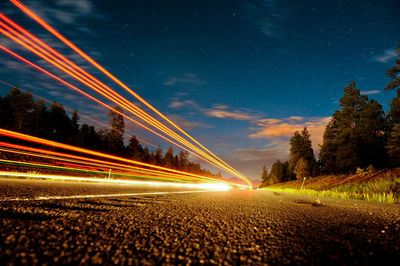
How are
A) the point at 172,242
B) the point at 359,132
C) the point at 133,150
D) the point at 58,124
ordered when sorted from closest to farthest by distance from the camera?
the point at 172,242 < the point at 359,132 < the point at 58,124 < the point at 133,150

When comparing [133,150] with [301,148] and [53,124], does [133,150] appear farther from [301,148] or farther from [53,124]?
[301,148]

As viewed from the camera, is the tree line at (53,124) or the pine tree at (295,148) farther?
the pine tree at (295,148)

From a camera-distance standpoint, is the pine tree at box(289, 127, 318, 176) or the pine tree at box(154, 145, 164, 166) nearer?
the pine tree at box(289, 127, 318, 176)

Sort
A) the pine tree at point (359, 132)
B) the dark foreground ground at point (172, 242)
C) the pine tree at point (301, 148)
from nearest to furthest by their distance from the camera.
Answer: the dark foreground ground at point (172, 242) < the pine tree at point (359, 132) < the pine tree at point (301, 148)

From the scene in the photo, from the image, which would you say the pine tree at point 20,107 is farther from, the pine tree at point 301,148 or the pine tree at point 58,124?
the pine tree at point 301,148

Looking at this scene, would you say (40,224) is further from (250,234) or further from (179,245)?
(250,234)

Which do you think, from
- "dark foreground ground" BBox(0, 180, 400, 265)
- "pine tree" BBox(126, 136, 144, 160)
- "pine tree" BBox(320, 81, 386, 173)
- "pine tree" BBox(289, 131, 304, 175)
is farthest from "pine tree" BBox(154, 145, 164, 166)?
"dark foreground ground" BBox(0, 180, 400, 265)

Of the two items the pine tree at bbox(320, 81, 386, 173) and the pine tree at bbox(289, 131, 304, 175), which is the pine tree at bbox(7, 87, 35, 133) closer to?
the pine tree at bbox(320, 81, 386, 173)

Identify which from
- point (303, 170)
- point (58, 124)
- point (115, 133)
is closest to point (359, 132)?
point (303, 170)

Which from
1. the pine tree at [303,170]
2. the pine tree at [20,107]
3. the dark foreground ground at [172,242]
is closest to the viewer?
the dark foreground ground at [172,242]

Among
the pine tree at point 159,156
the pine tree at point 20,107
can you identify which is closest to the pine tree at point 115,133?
the pine tree at point 20,107

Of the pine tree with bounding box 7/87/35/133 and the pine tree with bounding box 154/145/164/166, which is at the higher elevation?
the pine tree with bounding box 7/87/35/133

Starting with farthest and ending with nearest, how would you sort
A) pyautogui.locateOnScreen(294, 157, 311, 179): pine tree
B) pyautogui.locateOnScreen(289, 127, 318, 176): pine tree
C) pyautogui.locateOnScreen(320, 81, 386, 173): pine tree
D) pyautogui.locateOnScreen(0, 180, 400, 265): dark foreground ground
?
pyautogui.locateOnScreen(289, 127, 318, 176): pine tree < pyautogui.locateOnScreen(294, 157, 311, 179): pine tree < pyautogui.locateOnScreen(320, 81, 386, 173): pine tree < pyautogui.locateOnScreen(0, 180, 400, 265): dark foreground ground

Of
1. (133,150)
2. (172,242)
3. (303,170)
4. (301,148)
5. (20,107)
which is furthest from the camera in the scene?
(133,150)
